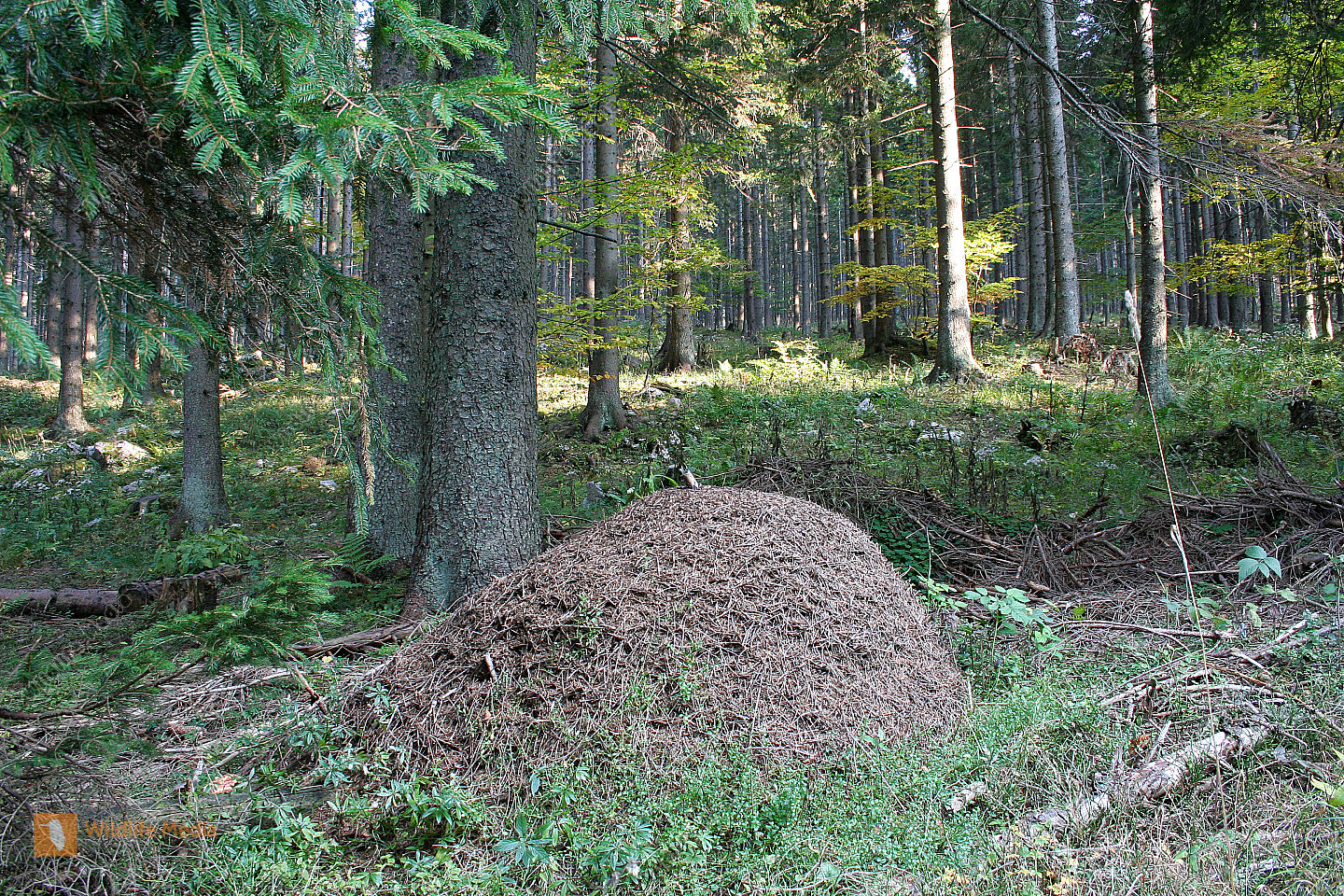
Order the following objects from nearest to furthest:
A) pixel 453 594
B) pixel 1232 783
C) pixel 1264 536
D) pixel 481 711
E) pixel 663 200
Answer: pixel 1232 783 < pixel 481 711 < pixel 453 594 < pixel 1264 536 < pixel 663 200

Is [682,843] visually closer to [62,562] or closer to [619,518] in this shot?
[619,518]

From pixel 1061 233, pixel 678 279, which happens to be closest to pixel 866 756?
pixel 678 279

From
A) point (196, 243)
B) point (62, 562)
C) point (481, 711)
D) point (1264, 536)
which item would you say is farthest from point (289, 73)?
point (62, 562)

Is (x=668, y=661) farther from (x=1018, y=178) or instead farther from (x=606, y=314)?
(x=1018, y=178)

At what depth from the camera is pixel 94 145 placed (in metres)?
2.08

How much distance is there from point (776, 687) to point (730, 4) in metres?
3.40

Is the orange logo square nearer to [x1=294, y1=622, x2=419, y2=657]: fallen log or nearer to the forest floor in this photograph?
the forest floor

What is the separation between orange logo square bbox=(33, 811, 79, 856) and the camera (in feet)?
6.95

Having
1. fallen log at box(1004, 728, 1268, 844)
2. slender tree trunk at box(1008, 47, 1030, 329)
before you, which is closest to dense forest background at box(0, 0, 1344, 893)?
fallen log at box(1004, 728, 1268, 844)

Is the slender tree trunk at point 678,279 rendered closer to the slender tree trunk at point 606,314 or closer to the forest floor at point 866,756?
the slender tree trunk at point 606,314

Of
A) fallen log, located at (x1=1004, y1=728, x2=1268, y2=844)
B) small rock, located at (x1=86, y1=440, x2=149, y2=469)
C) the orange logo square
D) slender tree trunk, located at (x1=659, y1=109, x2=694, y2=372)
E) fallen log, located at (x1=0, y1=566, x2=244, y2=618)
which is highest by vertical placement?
slender tree trunk, located at (x1=659, y1=109, x2=694, y2=372)

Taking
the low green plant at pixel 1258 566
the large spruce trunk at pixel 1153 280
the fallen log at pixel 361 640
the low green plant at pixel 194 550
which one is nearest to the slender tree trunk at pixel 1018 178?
the large spruce trunk at pixel 1153 280

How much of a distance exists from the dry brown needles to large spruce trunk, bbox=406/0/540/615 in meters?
0.93

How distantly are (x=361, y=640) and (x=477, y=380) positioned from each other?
5.42 ft
